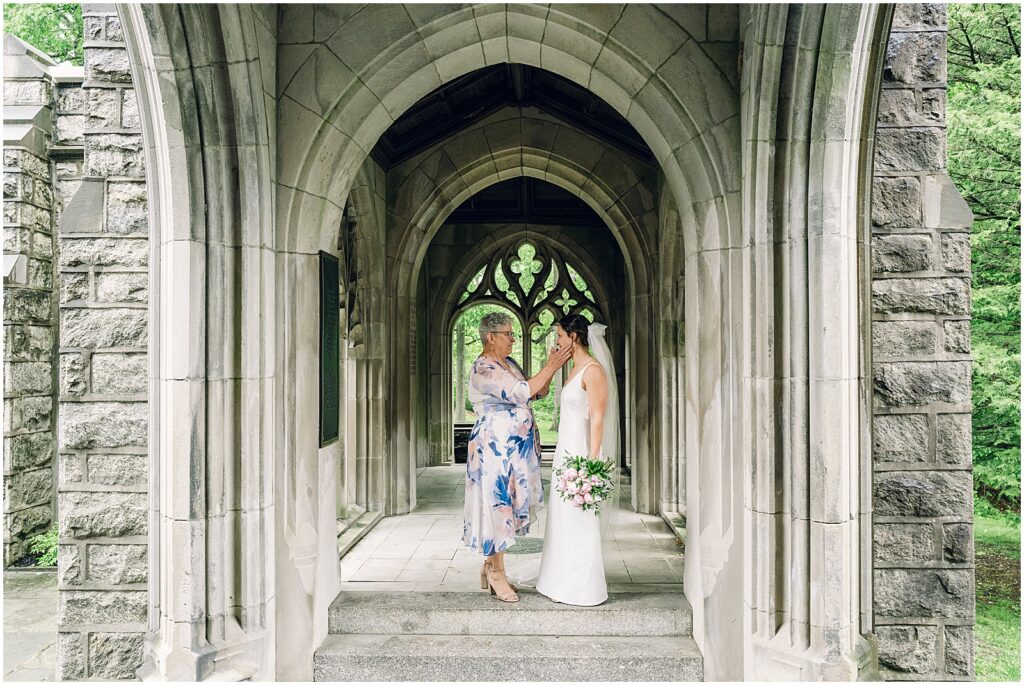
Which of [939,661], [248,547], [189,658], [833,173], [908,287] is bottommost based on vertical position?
[939,661]

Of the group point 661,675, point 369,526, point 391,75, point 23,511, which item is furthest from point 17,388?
point 661,675

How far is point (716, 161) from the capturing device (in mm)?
3381

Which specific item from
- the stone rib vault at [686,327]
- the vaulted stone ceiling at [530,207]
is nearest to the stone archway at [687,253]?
the stone rib vault at [686,327]

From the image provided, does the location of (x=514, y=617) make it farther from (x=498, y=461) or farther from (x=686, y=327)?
(x=686, y=327)

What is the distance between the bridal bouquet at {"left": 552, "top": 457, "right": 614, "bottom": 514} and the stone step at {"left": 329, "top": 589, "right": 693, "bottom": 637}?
577mm

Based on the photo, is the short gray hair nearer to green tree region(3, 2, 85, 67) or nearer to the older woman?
the older woman

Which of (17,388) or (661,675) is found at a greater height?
(17,388)

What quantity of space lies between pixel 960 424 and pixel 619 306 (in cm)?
612

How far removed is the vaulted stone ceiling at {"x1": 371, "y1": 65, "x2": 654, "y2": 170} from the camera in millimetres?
6105

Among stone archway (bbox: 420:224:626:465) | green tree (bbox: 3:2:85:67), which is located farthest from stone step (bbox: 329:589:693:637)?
green tree (bbox: 3:2:85:67)

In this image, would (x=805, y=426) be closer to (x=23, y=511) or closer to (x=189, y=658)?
(x=189, y=658)

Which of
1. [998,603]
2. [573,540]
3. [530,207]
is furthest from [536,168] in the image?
[998,603]

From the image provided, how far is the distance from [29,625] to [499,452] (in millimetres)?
3841

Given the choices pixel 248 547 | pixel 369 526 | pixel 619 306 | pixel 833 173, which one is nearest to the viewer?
pixel 833 173
